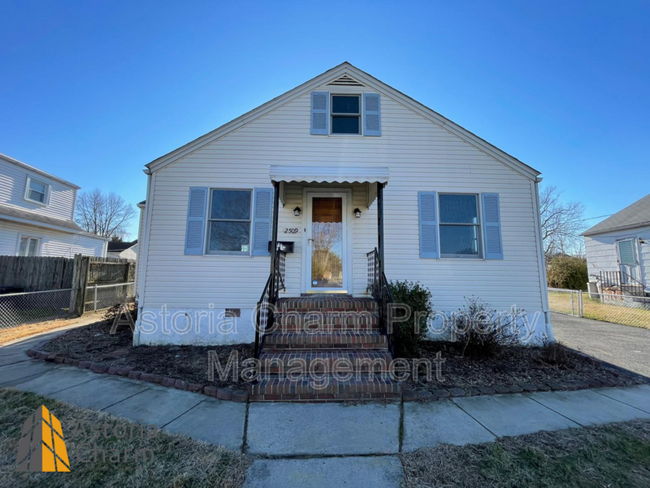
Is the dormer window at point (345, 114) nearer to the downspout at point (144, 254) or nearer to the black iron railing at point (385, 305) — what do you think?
the black iron railing at point (385, 305)

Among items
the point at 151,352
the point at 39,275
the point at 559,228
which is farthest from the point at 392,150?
the point at 559,228

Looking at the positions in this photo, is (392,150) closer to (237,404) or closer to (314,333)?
(314,333)

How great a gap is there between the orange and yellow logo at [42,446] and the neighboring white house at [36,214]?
42.6 ft

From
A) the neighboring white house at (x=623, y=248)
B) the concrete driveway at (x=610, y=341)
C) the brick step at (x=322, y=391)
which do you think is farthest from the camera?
the neighboring white house at (x=623, y=248)

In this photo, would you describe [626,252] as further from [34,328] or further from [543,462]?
[34,328]

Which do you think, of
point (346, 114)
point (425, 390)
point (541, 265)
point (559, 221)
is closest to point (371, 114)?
point (346, 114)

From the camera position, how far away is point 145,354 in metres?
4.96

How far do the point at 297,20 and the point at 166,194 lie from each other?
6057 mm

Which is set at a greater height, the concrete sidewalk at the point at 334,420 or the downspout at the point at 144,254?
the downspout at the point at 144,254

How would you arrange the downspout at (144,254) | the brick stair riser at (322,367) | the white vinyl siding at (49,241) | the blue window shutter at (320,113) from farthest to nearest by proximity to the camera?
the white vinyl siding at (49,241) → the blue window shutter at (320,113) → the downspout at (144,254) → the brick stair riser at (322,367)

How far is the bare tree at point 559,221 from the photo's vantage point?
24.2m

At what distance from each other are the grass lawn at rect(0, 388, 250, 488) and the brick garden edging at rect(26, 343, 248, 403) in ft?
2.89

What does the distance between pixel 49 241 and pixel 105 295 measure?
7081 millimetres

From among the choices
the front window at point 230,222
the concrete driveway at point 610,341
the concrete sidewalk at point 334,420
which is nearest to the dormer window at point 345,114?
the front window at point 230,222
